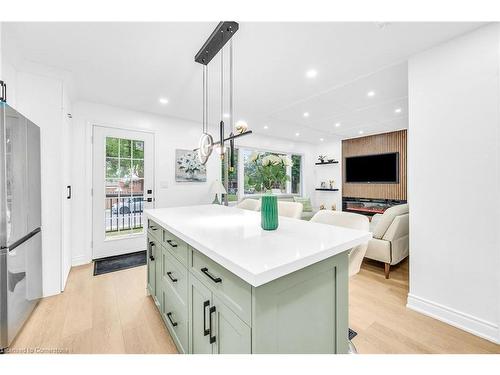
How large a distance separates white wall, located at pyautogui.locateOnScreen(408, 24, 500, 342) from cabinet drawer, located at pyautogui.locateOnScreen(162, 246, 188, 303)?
2079 millimetres

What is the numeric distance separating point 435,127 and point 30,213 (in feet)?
11.8

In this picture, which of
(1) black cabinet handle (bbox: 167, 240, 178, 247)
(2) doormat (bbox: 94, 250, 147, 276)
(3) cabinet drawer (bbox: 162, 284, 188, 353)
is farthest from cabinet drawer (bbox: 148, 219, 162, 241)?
(2) doormat (bbox: 94, 250, 147, 276)

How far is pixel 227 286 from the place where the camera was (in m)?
0.93

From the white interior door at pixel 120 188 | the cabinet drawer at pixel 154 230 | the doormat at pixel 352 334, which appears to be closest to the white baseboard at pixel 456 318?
the doormat at pixel 352 334

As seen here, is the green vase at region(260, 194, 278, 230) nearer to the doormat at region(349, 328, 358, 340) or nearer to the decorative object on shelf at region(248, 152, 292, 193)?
the decorative object on shelf at region(248, 152, 292, 193)

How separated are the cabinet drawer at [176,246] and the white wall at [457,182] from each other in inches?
81.8

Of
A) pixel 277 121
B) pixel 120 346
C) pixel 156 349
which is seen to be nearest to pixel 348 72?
pixel 277 121

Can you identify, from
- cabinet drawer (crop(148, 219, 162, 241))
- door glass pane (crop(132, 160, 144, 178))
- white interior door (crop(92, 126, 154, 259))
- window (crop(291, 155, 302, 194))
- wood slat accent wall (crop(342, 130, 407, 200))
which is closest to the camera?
cabinet drawer (crop(148, 219, 162, 241))

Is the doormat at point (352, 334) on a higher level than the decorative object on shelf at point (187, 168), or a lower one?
lower

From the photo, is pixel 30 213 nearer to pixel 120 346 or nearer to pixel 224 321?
pixel 120 346

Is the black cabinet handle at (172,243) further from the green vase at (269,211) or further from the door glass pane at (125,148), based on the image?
the door glass pane at (125,148)

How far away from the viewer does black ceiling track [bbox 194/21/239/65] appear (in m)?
1.62

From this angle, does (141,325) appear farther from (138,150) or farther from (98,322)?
(138,150)

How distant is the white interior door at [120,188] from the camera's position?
3314 millimetres
